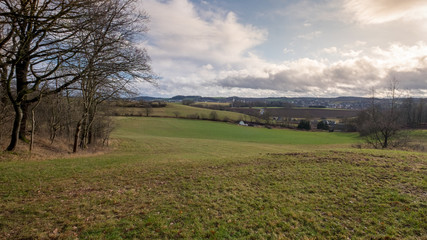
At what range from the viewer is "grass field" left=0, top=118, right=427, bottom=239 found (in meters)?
5.16

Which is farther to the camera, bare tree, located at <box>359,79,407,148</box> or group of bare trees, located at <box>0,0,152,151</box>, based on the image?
bare tree, located at <box>359,79,407,148</box>

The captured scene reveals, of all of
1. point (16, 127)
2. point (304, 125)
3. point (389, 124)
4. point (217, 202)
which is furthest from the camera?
point (304, 125)

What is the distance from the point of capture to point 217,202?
273 inches

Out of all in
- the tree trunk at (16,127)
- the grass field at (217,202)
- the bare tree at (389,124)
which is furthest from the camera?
the bare tree at (389,124)

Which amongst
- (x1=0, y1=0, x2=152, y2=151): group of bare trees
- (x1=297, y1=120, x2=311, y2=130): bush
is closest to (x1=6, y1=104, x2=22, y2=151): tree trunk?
(x1=0, y1=0, x2=152, y2=151): group of bare trees

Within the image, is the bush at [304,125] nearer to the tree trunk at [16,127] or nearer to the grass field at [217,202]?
the grass field at [217,202]

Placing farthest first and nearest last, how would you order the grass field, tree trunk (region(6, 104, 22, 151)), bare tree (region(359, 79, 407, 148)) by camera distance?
bare tree (region(359, 79, 407, 148)) → tree trunk (region(6, 104, 22, 151)) → the grass field

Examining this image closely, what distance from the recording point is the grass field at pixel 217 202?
516cm

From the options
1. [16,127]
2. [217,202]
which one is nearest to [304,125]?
[217,202]

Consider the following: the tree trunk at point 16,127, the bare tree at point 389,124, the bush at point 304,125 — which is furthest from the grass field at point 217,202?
the bush at point 304,125

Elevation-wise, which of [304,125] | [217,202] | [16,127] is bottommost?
[304,125]

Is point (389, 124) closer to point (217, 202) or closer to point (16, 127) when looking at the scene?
point (217, 202)

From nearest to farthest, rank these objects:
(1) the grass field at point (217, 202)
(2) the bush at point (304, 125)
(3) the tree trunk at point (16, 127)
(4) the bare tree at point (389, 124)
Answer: (1) the grass field at point (217, 202) < (3) the tree trunk at point (16, 127) < (4) the bare tree at point (389, 124) < (2) the bush at point (304, 125)

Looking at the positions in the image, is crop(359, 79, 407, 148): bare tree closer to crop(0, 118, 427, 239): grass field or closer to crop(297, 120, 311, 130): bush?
crop(0, 118, 427, 239): grass field
